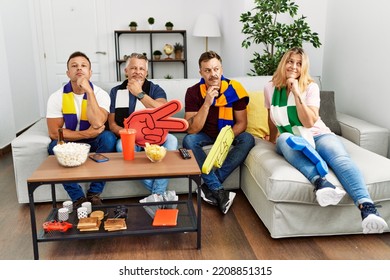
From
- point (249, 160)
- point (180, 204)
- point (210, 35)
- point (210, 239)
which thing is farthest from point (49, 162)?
point (210, 35)

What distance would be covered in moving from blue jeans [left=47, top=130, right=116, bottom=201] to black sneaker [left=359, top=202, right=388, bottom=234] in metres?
1.53

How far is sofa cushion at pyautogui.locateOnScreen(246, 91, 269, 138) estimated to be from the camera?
9.57 ft

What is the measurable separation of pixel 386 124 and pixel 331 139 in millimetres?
900

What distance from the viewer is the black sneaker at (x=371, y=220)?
6.16 ft

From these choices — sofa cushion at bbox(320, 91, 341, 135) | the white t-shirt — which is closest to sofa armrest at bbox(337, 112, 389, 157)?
sofa cushion at bbox(320, 91, 341, 135)

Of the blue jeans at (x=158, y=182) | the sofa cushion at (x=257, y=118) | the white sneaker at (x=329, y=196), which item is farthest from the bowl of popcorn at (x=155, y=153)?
the sofa cushion at (x=257, y=118)

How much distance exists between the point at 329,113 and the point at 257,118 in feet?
1.82

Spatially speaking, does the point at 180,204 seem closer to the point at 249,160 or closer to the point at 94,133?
the point at 249,160

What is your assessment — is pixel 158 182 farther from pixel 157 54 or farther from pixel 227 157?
pixel 157 54

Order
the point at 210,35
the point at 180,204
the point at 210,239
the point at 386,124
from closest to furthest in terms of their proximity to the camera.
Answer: the point at 210,239
the point at 180,204
the point at 386,124
the point at 210,35

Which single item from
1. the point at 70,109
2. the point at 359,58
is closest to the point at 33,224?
the point at 70,109

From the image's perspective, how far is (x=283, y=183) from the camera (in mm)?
2072

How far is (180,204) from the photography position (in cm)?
239

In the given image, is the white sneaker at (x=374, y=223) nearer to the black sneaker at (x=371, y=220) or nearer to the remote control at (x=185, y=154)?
the black sneaker at (x=371, y=220)
